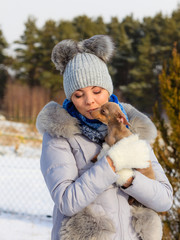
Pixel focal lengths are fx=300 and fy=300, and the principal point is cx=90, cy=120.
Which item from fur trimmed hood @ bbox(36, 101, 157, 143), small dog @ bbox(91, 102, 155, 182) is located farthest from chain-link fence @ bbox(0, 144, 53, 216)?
small dog @ bbox(91, 102, 155, 182)

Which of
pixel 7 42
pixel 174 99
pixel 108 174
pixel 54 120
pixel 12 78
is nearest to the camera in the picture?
pixel 108 174

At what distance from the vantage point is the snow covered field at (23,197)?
4.31 metres

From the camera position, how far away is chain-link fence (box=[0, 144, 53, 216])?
5328mm

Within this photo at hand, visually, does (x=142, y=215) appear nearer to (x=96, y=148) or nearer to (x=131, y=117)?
(x=96, y=148)

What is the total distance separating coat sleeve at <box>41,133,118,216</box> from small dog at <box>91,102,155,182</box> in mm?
135

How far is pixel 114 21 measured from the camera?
102 feet

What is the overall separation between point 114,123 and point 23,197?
192 inches

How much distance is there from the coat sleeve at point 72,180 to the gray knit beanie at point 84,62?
42 cm

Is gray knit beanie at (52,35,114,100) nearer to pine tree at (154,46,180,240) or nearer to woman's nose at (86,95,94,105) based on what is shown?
woman's nose at (86,95,94,105)

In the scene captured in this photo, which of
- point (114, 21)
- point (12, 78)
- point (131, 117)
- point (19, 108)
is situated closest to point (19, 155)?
Answer: point (131, 117)

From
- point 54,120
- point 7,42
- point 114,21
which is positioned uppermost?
point 54,120

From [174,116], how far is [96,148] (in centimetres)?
196

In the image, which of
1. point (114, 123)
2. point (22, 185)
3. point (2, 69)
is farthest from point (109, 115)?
point (2, 69)

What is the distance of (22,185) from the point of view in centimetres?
665
